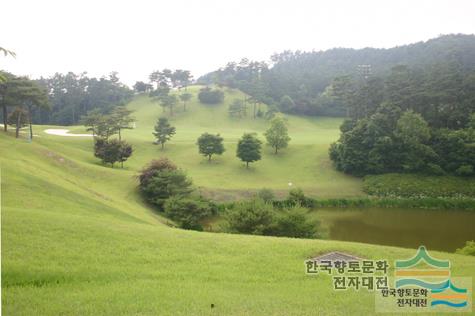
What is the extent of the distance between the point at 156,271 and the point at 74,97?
8678 cm

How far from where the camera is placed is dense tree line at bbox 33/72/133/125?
3431 inches

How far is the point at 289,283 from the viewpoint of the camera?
10977 mm

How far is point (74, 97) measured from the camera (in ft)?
290

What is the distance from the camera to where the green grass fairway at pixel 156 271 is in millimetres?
8820

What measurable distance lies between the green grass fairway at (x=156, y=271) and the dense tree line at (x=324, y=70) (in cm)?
4956

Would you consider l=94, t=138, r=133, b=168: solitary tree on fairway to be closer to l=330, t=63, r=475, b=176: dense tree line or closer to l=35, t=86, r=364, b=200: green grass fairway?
l=35, t=86, r=364, b=200: green grass fairway

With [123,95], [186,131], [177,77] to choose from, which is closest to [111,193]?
[186,131]

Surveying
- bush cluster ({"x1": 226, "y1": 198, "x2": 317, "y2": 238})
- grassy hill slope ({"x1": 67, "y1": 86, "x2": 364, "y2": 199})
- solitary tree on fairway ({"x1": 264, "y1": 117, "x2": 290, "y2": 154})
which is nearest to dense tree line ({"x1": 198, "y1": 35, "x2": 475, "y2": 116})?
grassy hill slope ({"x1": 67, "y1": 86, "x2": 364, "y2": 199})

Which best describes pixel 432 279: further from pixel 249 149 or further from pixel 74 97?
pixel 74 97

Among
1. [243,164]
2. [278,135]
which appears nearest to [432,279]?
[243,164]

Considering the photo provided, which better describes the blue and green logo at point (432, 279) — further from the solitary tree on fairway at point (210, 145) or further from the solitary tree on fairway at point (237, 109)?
the solitary tree on fairway at point (237, 109)

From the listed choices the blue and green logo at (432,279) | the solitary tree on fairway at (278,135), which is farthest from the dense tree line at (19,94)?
the blue and green logo at (432,279)

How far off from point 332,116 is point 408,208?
56.9m

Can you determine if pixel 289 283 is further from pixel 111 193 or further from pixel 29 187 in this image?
pixel 111 193
